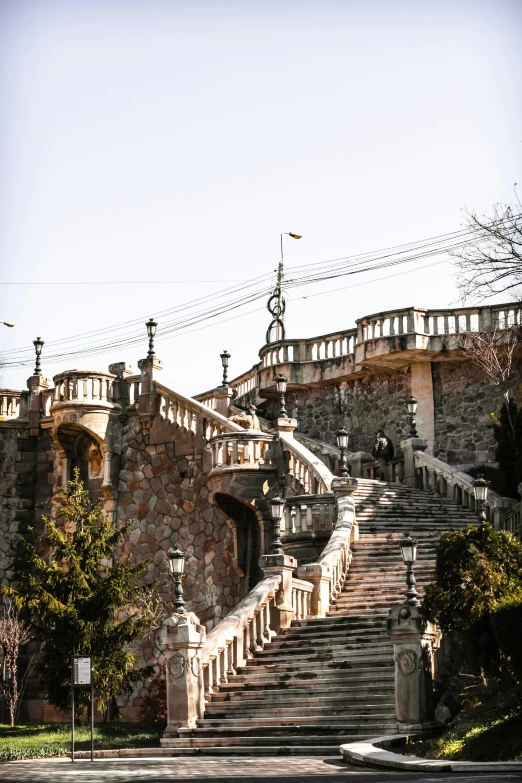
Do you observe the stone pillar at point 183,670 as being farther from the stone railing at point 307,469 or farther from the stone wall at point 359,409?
the stone wall at point 359,409

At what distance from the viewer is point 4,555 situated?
119 ft

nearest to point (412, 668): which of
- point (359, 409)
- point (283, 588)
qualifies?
point (283, 588)

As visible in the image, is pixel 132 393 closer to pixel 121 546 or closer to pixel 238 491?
pixel 121 546

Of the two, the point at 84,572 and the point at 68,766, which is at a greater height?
the point at 84,572

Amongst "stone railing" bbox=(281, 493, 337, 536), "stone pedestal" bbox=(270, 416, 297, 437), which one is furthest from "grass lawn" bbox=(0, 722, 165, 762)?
"stone pedestal" bbox=(270, 416, 297, 437)

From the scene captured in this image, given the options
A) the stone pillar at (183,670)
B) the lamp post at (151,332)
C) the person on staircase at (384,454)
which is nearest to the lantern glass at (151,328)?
the lamp post at (151,332)

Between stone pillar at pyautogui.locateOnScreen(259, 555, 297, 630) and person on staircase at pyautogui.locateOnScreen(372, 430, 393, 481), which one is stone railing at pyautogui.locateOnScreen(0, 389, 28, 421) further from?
stone pillar at pyautogui.locateOnScreen(259, 555, 297, 630)

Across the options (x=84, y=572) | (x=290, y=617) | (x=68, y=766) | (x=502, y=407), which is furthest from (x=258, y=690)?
(x=502, y=407)

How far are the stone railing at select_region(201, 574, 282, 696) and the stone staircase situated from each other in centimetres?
17

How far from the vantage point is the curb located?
1382cm

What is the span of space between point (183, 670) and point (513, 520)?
7.81 meters

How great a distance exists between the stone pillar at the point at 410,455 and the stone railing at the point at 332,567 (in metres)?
4.89

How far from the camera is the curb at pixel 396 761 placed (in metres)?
13.8

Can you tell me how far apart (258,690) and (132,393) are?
14984mm
